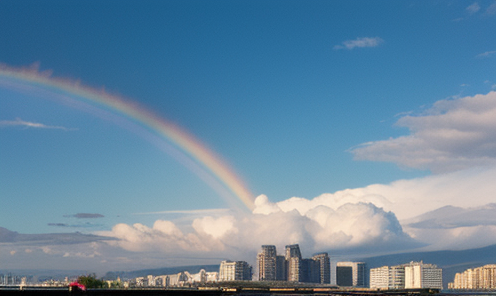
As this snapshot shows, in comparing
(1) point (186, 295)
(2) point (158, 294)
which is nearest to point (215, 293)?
(1) point (186, 295)

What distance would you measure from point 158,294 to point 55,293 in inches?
1346

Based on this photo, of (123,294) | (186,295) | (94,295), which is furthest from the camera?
(186,295)

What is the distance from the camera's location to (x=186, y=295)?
14738 cm

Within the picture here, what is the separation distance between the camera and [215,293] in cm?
17775

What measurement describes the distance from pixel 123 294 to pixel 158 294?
10.2m

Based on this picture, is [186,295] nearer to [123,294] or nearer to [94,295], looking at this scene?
[123,294]

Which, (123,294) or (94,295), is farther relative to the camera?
(123,294)

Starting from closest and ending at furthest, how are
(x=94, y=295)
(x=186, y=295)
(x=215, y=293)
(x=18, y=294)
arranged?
(x=18, y=294), (x=94, y=295), (x=186, y=295), (x=215, y=293)

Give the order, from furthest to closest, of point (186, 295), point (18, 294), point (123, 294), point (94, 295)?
1. point (186, 295)
2. point (123, 294)
3. point (94, 295)
4. point (18, 294)

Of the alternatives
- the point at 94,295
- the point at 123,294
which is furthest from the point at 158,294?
the point at 94,295

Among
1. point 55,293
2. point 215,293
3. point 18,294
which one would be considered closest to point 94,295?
point 55,293

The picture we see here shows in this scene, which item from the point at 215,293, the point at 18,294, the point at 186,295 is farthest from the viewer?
the point at 215,293

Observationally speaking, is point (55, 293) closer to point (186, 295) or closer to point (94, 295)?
point (94, 295)

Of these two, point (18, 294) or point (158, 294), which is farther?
point (158, 294)
